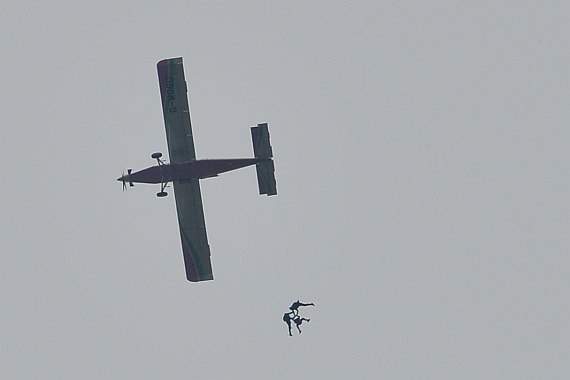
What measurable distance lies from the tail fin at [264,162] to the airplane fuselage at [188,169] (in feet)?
1.55

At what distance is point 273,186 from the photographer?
208ft

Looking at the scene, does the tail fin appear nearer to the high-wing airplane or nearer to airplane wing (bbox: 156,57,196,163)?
the high-wing airplane

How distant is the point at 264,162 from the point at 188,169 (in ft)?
16.4

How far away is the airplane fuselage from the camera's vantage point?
63.3 m

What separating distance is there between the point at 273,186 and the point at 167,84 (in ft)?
31.2

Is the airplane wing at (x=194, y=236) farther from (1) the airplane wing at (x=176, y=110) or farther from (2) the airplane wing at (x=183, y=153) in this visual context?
(1) the airplane wing at (x=176, y=110)

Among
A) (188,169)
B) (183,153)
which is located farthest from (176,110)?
(188,169)

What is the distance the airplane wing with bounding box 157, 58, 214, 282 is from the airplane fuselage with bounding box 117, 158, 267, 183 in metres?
0.52

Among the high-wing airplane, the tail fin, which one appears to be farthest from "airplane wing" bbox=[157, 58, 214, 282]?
the tail fin

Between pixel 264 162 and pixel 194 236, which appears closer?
pixel 264 162

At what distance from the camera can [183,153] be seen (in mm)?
63344

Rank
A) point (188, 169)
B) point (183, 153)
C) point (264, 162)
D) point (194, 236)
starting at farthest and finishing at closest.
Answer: point (194, 236), point (188, 169), point (183, 153), point (264, 162)

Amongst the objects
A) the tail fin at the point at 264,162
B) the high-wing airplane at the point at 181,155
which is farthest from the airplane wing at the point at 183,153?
the tail fin at the point at 264,162

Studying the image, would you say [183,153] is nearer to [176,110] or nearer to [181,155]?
[181,155]
